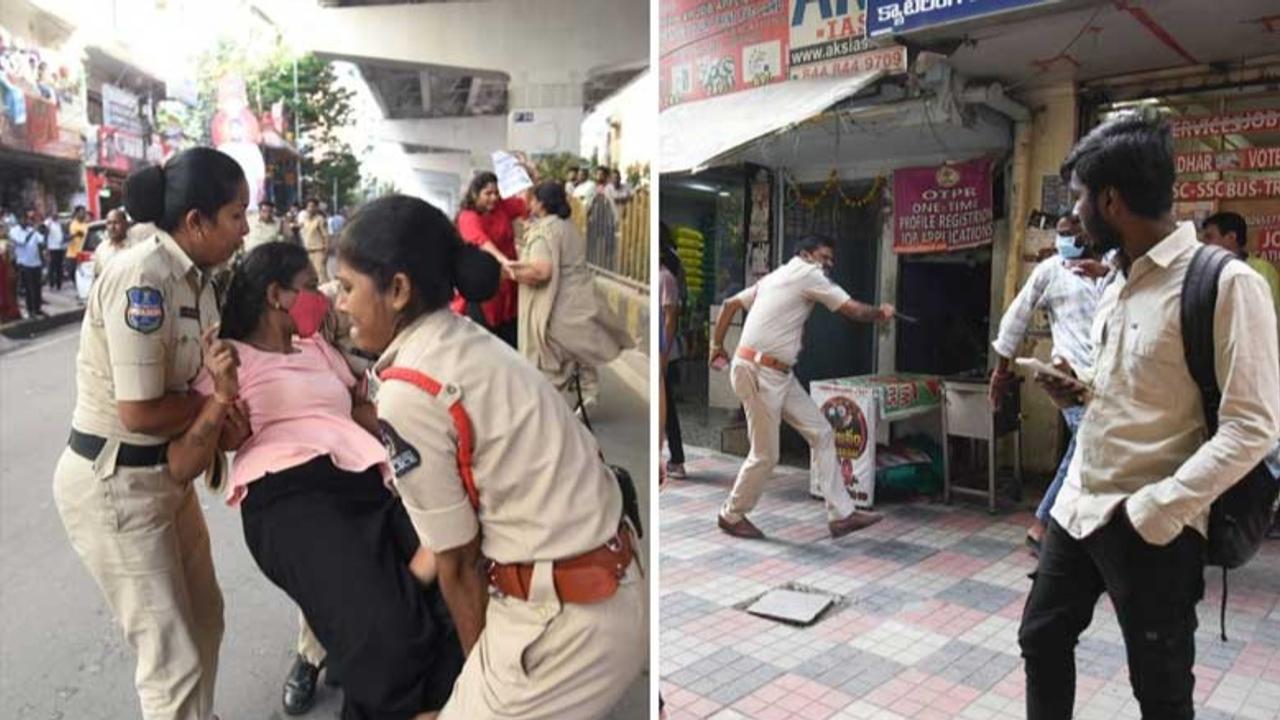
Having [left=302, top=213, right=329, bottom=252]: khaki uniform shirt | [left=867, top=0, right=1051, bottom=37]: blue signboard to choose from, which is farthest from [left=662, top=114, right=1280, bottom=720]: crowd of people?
[left=302, top=213, right=329, bottom=252]: khaki uniform shirt

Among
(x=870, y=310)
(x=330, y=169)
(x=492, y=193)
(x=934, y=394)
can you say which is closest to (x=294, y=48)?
(x=330, y=169)

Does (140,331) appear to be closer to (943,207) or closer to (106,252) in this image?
(106,252)

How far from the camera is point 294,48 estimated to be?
2387 mm

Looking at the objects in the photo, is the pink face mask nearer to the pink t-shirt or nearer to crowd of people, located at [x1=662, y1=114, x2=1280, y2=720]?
the pink t-shirt

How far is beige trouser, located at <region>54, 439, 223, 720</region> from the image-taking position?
1.38 metres

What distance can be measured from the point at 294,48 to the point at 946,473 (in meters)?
2.04

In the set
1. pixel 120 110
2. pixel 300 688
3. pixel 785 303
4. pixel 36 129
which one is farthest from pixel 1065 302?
pixel 36 129

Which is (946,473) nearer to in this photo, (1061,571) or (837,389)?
(837,389)

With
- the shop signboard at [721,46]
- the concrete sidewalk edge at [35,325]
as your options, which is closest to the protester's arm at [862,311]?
the shop signboard at [721,46]

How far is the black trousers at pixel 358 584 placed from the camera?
3.85 feet

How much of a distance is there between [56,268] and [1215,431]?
230cm

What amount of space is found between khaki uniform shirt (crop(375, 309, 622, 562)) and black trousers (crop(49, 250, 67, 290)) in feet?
4.39

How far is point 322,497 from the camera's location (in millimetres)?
1315

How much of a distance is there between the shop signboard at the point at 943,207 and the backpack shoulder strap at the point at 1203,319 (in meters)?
0.46
